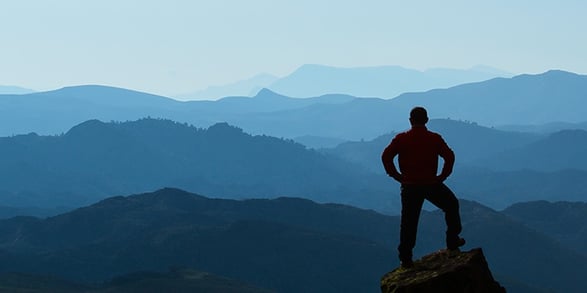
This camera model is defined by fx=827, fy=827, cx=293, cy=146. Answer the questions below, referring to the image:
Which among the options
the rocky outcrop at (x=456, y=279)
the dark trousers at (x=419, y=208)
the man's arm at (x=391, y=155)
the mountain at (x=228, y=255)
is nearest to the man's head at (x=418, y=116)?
the man's arm at (x=391, y=155)

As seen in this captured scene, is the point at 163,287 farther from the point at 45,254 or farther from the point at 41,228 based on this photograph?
the point at 41,228

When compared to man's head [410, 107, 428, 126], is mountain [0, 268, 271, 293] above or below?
below

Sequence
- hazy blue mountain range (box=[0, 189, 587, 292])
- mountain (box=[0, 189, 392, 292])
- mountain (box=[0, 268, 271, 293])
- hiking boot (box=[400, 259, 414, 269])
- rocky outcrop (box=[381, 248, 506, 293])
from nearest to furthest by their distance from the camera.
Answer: rocky outcrop (box=[381, 248, 506, 293]) < hiking boot (box=[400, 259, 414, 269]) < mountain (box=[0, 268, 271, 293]) < mountain (box=[0, 189, 392, 292]) < hazy blue mountain range (box=[0, 189, 587, 292])

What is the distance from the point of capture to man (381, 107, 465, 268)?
11.8 metres

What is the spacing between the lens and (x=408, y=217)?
39.5ft

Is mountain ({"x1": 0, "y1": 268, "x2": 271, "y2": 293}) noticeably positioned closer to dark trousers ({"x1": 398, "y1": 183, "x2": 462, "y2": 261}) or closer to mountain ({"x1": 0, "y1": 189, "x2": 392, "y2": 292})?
mountain ({"x1": 0, "y1": 189, "x2": 392, "y2": 292})

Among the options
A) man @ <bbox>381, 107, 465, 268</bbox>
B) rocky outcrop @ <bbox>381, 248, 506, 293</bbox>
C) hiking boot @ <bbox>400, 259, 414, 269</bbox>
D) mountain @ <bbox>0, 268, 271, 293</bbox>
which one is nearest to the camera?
rocky outcrop @ <bbox>381, 248, 506, 293</bbox>

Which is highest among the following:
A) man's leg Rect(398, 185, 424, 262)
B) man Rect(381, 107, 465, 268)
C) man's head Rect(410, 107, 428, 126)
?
man's head Rect(410, 107, 428, 126)

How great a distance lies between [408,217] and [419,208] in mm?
207

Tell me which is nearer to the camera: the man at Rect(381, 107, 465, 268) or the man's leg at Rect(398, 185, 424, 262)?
the man at Rect(381, 107, 465, 268)

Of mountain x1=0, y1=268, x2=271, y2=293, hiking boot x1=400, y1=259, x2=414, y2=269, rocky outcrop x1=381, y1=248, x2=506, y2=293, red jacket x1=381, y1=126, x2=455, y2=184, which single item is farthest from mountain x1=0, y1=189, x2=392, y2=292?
rocky outcrop x1=381, y1=248, x2=506, y2=293

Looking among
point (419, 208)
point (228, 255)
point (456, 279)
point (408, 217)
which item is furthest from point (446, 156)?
point (228, 255)

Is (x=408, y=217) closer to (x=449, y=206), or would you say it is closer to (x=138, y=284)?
(x=449, y=206)

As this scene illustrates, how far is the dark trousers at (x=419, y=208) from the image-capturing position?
38.9ft
